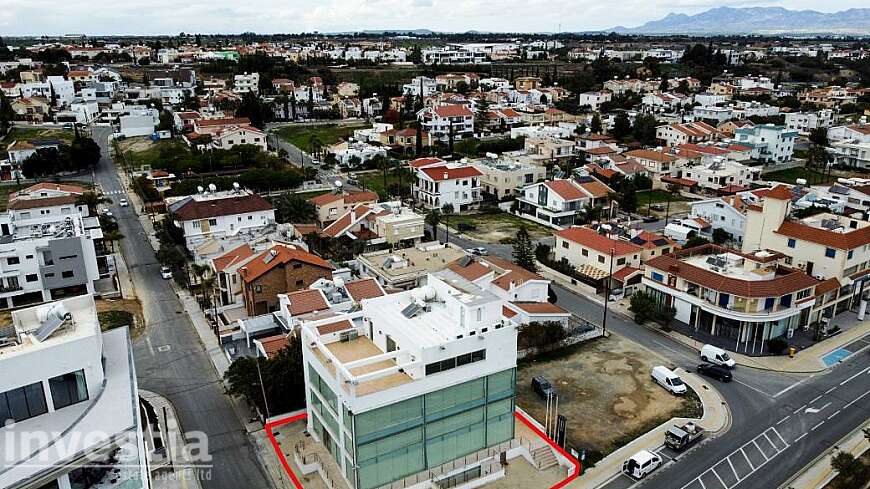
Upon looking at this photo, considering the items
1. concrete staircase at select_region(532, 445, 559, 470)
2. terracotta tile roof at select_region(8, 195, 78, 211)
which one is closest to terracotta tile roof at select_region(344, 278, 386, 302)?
concrete staircase at select_region(532, 445, 559, 470)

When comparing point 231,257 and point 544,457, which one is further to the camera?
point 231,257

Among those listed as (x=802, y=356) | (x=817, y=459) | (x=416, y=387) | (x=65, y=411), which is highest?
(x=65, y=411)

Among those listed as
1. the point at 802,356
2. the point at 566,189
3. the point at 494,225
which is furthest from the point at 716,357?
the point at 494,225

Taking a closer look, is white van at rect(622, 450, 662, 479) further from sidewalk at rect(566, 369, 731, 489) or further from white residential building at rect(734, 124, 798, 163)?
white residential building at rect(734, 124, 798, 163)

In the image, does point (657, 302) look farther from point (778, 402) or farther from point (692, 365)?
point (778, 402)

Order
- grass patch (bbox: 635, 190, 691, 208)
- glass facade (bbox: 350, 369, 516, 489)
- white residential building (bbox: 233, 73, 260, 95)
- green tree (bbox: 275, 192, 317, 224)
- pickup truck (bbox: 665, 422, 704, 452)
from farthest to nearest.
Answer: white residential building (bbox: 233, 73, 260, 95) < grass patch (bbox: 635, 190, 691, 208) < green tree (bbox: 275, 192, 317, 224) < pickup truck (bbox: 665, 422, 704, 452) < glass facade (bbox: 350, 369, 516, 489)

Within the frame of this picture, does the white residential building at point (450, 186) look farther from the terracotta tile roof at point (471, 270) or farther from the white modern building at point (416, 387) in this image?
the white modern building at point (416, 387)

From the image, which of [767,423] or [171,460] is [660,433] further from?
[171,460]
